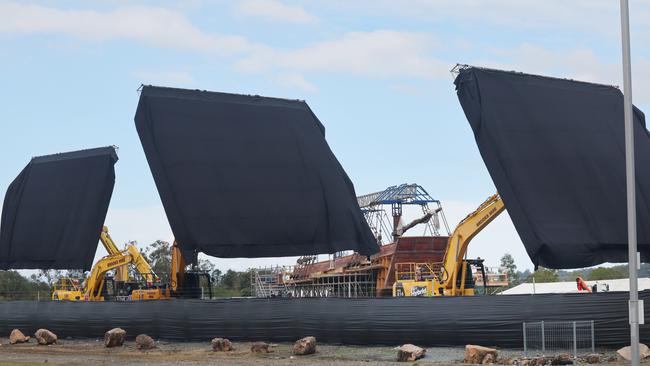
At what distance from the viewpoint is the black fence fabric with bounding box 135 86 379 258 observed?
39.8 meters

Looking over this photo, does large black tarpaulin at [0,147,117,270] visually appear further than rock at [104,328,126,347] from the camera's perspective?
Yes

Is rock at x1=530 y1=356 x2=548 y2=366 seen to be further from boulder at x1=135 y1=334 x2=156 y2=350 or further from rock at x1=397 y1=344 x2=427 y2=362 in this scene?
boulder at x1=135 y1=334 x2=156 y2=350


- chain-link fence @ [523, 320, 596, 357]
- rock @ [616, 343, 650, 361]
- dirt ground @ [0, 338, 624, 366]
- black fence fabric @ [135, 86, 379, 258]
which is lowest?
dirt ground @ [0, 338, 624, 366]

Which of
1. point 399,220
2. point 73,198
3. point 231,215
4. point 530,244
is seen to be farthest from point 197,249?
point 399,220

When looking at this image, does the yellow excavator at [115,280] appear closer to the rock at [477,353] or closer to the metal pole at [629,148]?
the rock at [477,353]

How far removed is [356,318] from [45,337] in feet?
47.2

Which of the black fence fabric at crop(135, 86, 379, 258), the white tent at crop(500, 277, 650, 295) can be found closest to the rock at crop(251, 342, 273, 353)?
the black fence fabric at crop(135, 86, 379, 258)

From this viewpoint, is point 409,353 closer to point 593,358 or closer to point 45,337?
point 593,358

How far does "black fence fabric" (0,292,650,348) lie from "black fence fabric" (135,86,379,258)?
3.85 meters

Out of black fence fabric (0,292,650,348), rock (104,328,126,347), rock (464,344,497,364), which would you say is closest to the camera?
rock (464,344,497,364)

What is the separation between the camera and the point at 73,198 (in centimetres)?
4709

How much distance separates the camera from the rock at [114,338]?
1451 inches

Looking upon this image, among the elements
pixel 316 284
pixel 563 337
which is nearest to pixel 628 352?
pixel 563 337

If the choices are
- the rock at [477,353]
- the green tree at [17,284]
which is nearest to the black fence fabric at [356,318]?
the rock at [477,353]
